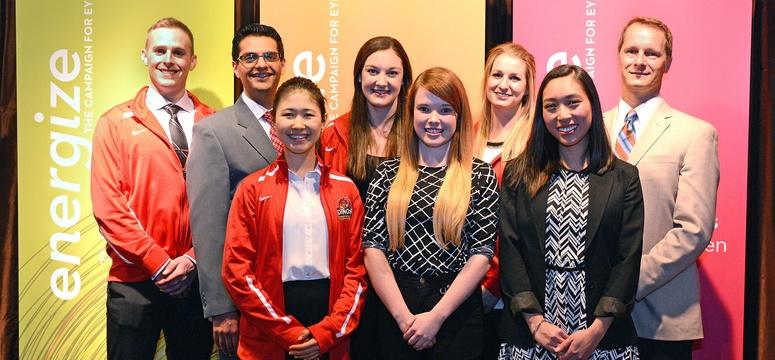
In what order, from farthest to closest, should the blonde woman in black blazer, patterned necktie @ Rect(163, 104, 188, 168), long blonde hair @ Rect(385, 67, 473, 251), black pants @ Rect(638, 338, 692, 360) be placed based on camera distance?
patterned necktie @ Rect(163, 104, 188, 168) → black pants @ Rect(638, 338, 692, 360) → long blonde hair @ Rect(385, 67, 473, 251) → the blonde woman in black blazer

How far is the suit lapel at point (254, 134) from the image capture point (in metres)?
3.15

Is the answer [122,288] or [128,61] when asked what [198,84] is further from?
[122,288]

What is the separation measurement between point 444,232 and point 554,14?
1622mm

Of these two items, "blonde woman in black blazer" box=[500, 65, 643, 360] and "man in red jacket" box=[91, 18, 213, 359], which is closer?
"blonde woman in black blazer" box=[500, 65, 643, 360]

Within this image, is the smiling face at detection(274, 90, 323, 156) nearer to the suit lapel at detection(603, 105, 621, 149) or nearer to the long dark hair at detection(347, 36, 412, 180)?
the long dark hair at detection(347, 36, 412, 180)

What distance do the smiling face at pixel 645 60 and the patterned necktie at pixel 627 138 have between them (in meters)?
0.10

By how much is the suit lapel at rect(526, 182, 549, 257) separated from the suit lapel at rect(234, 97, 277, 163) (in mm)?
1090

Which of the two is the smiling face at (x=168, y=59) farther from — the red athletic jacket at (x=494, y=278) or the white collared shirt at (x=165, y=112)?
the red athletic jacket at (x=494, y=278)

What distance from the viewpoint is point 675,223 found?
3033mm

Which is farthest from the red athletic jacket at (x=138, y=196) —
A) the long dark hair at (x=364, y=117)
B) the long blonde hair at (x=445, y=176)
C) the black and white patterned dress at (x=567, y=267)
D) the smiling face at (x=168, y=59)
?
the black and white patterned dress at (x=567, y=267)

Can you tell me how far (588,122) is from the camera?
2.68 m

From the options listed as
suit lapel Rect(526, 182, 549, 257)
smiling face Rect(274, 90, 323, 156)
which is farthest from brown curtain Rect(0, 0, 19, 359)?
suit lapel Rect(526, 182, 549, 257)

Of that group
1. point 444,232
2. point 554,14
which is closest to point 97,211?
point 444,232

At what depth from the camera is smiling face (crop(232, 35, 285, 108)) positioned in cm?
330
